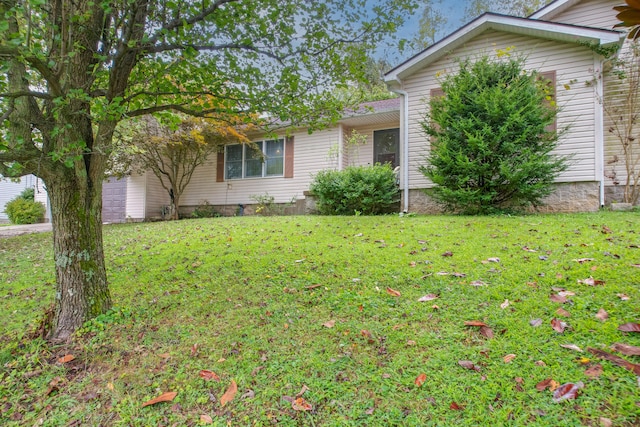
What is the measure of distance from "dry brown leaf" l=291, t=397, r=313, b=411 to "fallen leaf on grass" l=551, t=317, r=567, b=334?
1697mm

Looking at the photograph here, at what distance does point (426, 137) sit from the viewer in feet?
26.6

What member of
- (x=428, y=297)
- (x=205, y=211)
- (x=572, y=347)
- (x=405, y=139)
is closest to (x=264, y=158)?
(x=205, y=211)

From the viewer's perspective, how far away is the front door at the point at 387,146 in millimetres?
10695

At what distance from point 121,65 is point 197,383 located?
2.67 meters

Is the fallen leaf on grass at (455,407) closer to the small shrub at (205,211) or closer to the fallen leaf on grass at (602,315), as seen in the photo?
the fallen leaf on grass at (602,315)

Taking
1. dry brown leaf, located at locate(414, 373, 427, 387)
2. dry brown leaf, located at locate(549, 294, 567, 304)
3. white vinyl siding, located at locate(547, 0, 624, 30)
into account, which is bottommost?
dry brown leaf, located at locate(414, 373, 427, 387)

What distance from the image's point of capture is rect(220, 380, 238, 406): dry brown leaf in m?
1.94

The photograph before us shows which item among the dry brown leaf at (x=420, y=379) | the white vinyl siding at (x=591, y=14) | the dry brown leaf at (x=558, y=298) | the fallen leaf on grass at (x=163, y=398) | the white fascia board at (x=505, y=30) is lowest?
the fallen leaf on grass at (x=163, y=398)

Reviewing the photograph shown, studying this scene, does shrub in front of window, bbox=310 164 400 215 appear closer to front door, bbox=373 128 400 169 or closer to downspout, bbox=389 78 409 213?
downspout, bbox=389 78 409 213

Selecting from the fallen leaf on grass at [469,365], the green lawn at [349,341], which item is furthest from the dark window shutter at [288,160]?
the fallen leaf on grass at [469,365]

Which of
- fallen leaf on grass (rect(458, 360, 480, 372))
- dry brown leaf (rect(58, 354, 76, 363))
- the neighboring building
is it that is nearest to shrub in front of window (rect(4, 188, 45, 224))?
the neighboring building

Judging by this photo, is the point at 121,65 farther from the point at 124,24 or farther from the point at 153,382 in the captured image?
the point at 153,382

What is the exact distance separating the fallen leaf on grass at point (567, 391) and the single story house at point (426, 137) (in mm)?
3841

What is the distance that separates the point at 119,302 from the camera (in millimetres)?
3230
